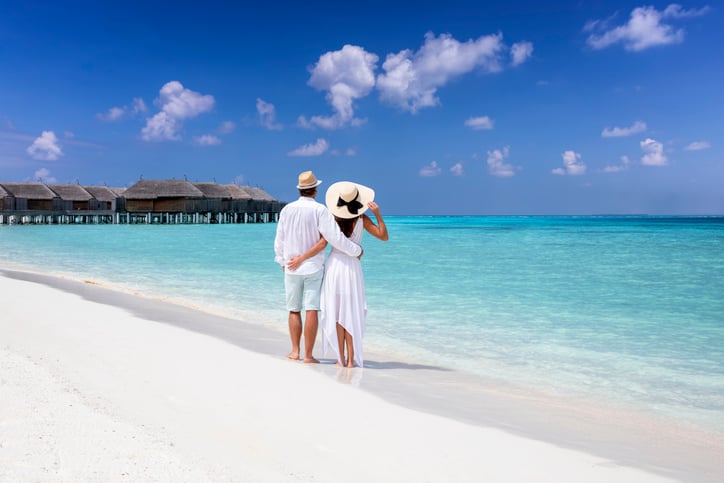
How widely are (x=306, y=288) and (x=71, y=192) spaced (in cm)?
5907

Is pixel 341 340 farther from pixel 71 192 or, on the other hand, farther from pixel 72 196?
pixel 71 192

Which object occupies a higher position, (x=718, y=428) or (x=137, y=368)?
(x=137, y=368)

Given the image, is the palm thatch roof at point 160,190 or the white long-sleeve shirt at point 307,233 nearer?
the white long-sleeve shirt at point 307,233

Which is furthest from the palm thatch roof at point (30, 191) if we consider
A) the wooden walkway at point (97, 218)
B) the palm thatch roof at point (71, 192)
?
the wooden walkway at point (97, 218)

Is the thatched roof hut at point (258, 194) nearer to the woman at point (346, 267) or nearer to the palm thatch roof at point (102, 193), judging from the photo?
the palm thatch roof at point (102, 193)

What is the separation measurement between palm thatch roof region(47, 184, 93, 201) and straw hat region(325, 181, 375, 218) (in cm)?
5774

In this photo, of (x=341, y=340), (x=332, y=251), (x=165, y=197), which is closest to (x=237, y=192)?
(x=165, y=197)

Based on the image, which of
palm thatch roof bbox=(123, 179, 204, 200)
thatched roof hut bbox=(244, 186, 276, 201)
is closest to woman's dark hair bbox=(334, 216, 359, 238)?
palm thatch roof bbox=(123, 179, 204, 200)

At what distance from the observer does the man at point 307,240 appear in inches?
168

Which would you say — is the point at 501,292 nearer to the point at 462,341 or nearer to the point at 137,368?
the point at 462,341

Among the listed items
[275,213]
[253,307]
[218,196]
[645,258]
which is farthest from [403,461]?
[275,213]

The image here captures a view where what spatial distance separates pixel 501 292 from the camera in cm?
1227

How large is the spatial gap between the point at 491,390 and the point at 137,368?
8.77ft

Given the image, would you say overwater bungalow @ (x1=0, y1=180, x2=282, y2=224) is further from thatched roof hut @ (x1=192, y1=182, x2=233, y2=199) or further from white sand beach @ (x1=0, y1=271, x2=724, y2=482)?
white sand beach @ (x1=0, y1=271, x2=724, y2=482)
